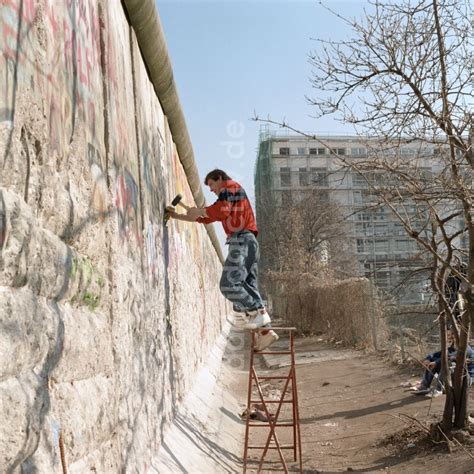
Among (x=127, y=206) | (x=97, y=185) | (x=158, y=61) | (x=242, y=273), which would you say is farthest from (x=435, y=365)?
(x=97, y=185)

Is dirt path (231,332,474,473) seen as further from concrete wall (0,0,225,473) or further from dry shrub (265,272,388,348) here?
concrete wall (0,0,225,473)

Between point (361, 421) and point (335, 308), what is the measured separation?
12.6 m

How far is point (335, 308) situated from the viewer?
2177cm

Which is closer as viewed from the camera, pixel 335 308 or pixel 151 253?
pixel 151 253

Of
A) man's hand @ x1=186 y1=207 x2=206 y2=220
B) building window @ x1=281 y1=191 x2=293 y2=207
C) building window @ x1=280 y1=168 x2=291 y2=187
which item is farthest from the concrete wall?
building window @ x1=280 y1=168 x2=291 y2=187

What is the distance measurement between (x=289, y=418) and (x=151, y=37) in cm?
650

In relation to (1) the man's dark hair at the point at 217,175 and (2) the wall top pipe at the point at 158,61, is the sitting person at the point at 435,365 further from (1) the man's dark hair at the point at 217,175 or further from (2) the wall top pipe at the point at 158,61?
(2) the wall top pipe at the point at 158,61

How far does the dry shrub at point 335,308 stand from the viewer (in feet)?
58.5

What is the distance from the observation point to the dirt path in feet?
22.2

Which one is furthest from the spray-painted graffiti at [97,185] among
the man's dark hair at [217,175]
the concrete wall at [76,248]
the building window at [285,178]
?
the building window at [285,178]

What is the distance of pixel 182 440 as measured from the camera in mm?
6180

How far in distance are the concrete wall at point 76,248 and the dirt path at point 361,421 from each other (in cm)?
257

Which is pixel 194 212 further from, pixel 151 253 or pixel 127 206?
pixel 127 206

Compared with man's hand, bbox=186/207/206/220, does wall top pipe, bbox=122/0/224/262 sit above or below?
above
